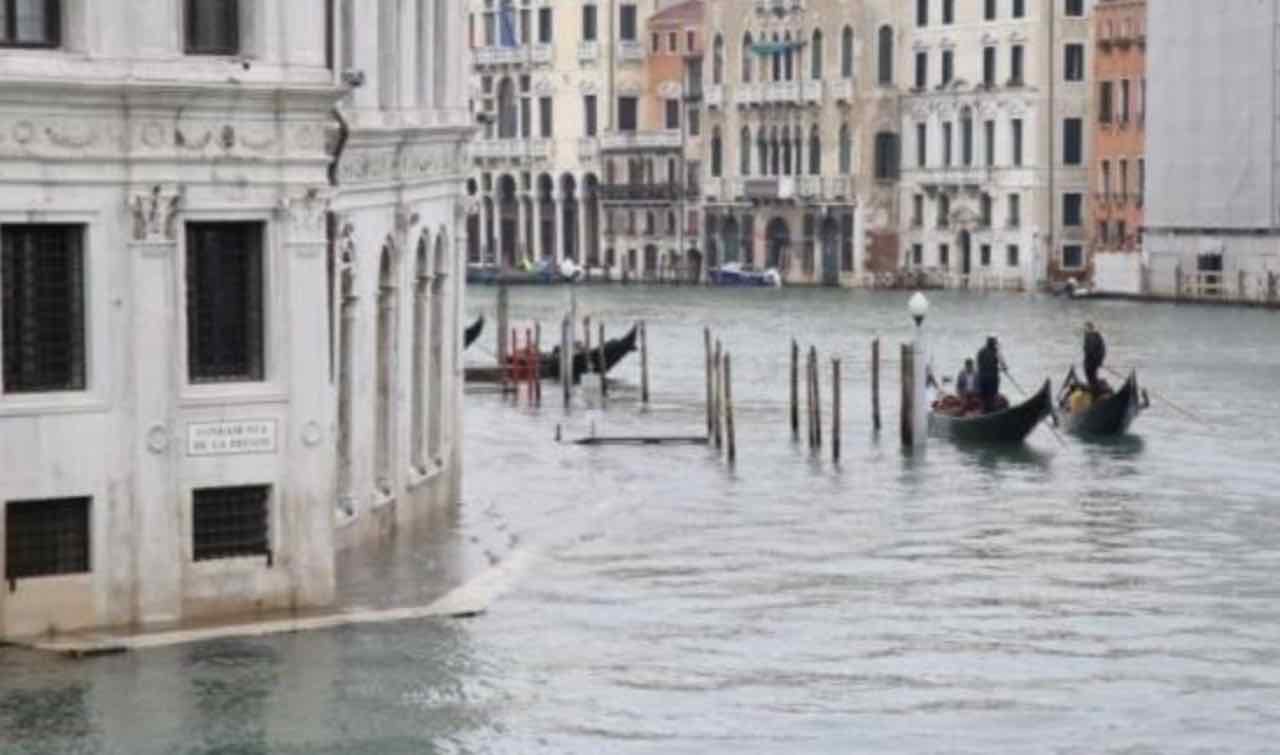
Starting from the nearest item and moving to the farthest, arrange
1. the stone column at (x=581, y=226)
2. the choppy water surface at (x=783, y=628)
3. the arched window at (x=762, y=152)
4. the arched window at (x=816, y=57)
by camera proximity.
→ 1. the choppy water surface at (x=783, y=628)
2. the arched window at (x=816, y=57)
3. the arched window at (x=762, y=152)
4. the stone column at (x=581, y=226)

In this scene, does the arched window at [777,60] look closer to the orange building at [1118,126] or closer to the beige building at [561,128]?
the beige building at [561,128]

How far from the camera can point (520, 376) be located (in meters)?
37.0

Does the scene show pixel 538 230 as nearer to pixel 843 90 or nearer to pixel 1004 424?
pixel 843 90

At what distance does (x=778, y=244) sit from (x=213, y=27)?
2426 inches

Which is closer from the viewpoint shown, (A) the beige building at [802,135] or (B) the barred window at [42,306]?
(B) the barred window at [42,306]

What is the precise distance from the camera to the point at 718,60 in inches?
3029

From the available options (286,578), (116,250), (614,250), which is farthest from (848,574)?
(614,250)

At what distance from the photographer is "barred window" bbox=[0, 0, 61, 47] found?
1446 centimetres

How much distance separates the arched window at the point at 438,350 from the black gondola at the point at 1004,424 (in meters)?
8.48

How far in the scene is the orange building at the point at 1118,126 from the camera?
65.3m

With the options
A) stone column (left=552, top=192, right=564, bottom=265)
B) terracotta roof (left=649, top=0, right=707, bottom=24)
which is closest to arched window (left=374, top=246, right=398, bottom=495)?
terracotta roof (left=649, top=0, right=707, bottom=24)

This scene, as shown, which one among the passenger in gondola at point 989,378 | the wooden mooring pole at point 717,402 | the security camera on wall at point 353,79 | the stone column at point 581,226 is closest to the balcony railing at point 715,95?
the stone column at point 581,226

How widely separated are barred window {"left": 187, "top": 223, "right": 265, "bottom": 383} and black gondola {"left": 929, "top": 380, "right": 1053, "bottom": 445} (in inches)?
541

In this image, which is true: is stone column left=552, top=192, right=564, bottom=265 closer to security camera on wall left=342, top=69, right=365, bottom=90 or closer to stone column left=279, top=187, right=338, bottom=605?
security camera on wall left=342, top=69, right=365, bottom=90
